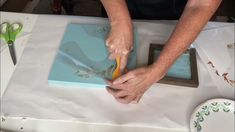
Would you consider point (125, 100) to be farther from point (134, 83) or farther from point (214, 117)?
point (214, 117)

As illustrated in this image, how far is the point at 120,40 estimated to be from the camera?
0.73m

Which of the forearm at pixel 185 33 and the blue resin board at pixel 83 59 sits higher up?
the forearm at pixel 185 33

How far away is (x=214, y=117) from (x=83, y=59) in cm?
35

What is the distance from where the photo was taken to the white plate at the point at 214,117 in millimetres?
609

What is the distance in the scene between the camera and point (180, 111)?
642 mm

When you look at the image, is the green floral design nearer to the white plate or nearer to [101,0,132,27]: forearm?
the white plate

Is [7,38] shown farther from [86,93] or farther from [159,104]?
[159,104]

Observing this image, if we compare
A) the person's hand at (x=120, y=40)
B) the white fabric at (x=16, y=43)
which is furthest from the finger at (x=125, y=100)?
the white fabric at (x=16, y=43)

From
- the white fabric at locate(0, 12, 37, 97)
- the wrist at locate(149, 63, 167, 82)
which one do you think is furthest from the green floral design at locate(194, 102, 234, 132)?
the white fabric at locate(0, 12, 37, 97)

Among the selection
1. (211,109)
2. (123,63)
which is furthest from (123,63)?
(211,109)

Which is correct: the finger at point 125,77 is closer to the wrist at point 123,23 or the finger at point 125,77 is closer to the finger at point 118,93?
the finger at point 118,93

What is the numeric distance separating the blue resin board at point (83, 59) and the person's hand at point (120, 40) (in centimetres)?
3

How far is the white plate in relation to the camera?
609mm

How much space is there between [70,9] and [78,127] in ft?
3.26
